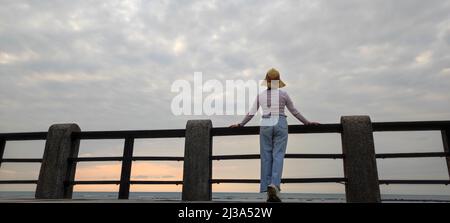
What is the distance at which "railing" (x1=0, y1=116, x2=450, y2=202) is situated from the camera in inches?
186

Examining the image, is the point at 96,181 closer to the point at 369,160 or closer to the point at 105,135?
the point at 105,135

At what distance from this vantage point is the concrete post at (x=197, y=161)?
16.4 ft

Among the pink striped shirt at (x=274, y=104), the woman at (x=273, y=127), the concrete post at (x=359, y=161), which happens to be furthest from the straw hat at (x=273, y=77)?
the concrete post at (x=359, y=161)

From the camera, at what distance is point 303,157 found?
492 cm

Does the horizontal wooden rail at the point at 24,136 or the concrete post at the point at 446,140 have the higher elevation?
the horizontal wooden rail at the point at 24,136

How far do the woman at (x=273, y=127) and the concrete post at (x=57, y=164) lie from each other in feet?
12.3

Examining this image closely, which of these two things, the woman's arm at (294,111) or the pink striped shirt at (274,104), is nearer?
the pink striped shirt at (274,104)

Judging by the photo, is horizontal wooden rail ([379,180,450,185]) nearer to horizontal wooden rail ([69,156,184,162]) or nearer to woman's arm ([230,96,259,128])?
woman's arm ([230,96,259,128])

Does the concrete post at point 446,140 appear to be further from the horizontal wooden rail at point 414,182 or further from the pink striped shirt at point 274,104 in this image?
the pink striped shirt at point 274,104

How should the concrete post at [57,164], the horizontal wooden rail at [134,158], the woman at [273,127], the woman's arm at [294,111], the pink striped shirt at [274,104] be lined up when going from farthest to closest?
1. the concrete post at [57,164]
2. the horizontal wooden rail at [134,158]
3. the woman's arm at [294,111]
4. the pink striped shirt at [274,104]
5. the woman at [273,127]

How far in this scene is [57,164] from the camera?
18.8 feet

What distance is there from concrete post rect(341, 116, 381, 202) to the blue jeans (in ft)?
4.21

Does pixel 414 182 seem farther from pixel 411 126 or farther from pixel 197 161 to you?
pixel 197 161
